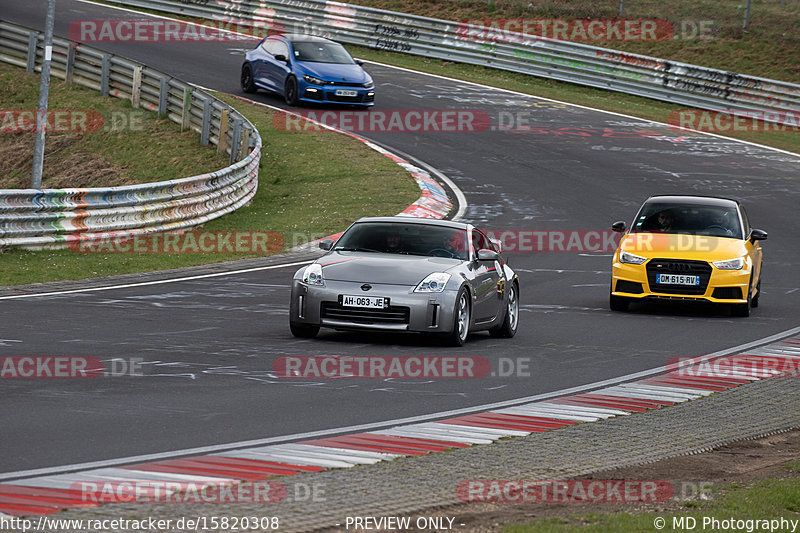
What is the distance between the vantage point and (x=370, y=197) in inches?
1099

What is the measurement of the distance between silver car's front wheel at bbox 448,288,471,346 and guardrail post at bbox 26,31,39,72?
1098 inches

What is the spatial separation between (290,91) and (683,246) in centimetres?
2029

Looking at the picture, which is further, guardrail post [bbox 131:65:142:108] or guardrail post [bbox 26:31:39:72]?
guardrail post [bbox 26:31:39:72]

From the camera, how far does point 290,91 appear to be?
36.6 m

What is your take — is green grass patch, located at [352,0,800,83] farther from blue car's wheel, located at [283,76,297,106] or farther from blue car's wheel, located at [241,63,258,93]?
blue car's wheel, located at [283,76,297,106]

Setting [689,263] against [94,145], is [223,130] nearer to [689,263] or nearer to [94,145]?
[94,145]

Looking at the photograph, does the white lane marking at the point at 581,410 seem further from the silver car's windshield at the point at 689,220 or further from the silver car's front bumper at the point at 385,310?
the silver car's windshield at the point at 689,220

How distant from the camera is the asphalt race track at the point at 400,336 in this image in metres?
9.20

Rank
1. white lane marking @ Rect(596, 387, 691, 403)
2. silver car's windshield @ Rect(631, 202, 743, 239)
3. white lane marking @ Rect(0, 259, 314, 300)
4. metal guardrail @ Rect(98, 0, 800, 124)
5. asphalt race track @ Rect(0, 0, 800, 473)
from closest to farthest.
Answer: asphalt race track @ Rect(0, 0, 800, 473), white lane marking @ Rect(596, 387, 691, 403), white lane marking @ Rect(0, 259, 314, 300), silver car's windshield @ Rect(631, 202, 743, 239), metal guardrail @ Rect(98, 0, 800, 124)

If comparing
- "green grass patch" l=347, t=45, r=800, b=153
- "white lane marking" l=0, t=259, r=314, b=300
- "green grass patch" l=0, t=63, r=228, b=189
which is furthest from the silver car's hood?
"green grass patch" l=347, t=45, r=800, b=153

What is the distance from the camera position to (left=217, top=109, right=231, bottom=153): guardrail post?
30773mm

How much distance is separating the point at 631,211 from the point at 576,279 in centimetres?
715

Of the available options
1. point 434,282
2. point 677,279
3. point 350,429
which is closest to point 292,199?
point 677,279

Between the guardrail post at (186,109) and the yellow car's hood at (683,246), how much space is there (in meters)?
17.1
